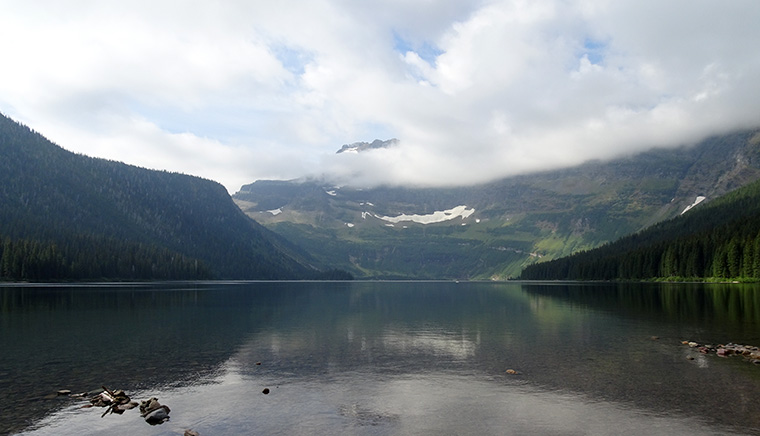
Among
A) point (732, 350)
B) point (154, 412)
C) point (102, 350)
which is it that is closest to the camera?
point (154, 412)

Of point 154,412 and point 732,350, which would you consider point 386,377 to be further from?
point 732,350

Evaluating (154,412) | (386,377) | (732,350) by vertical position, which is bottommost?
(386,377)

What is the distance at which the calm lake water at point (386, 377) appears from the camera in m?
28.8

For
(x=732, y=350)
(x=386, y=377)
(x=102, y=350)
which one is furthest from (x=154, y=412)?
(x=732, y=350)

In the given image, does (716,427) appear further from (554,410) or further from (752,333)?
(752,333)

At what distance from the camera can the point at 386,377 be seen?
4066 centimetres

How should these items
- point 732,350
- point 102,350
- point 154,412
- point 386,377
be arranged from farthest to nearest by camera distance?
1. point 102,350
2. point 732,350
3. point 386,377
4. point 154,412

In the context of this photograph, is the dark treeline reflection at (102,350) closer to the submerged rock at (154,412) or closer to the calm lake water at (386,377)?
the calm lake water at (386,377)

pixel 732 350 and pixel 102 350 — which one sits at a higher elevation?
pixel 732 350

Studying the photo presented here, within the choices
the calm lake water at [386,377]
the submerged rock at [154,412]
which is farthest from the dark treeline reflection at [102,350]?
the submerged rock at [154,412]

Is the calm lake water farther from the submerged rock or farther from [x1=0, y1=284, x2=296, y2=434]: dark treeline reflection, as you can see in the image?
the submerged rock

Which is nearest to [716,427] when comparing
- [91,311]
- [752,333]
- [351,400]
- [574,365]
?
[574,365]

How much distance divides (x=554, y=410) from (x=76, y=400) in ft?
98.0

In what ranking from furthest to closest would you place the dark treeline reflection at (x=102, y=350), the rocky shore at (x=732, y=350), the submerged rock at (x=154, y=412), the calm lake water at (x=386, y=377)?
the rocky shore at (x=732, y=350) → the dark treeline reflection at (x=102, y=350) → the submerged rock at (x=154, y=412) → the calm lake water at (x=386, y=377)
